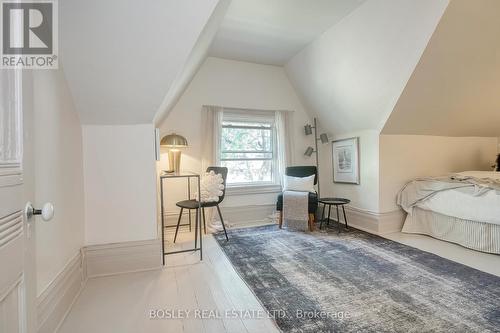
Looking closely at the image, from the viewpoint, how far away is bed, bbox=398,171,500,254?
Result: 256 cm

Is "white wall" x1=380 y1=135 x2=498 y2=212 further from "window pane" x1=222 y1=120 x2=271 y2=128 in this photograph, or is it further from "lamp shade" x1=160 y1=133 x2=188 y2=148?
"lamp shade" x1=160 y1=133 x2=188 y2=148

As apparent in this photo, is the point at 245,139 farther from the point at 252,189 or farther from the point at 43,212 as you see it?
the point at 43,212

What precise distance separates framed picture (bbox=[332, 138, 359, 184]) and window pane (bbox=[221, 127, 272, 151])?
1163 mm

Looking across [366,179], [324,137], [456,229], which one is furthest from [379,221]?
[324,137]

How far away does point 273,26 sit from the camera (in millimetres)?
3014

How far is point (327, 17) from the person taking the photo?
9.34 ft

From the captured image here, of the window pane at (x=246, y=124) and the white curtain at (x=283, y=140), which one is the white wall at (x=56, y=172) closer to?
the window pane at (x=246, y=124)

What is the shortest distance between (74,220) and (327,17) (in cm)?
333

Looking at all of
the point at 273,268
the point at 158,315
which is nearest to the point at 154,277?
the point at 158,315

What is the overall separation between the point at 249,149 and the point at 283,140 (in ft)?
2.02

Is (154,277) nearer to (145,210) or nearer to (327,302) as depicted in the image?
(145,210)

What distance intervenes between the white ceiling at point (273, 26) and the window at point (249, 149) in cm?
99

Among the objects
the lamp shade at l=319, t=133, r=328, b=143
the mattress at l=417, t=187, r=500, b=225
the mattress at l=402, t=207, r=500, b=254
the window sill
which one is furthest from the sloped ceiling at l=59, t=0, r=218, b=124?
the mattress at l=402, t=207, r=500, b=254

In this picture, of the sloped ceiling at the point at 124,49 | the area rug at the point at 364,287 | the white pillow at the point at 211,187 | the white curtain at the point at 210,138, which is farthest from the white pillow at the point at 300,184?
the sloped ceiling at the point at 124,49
